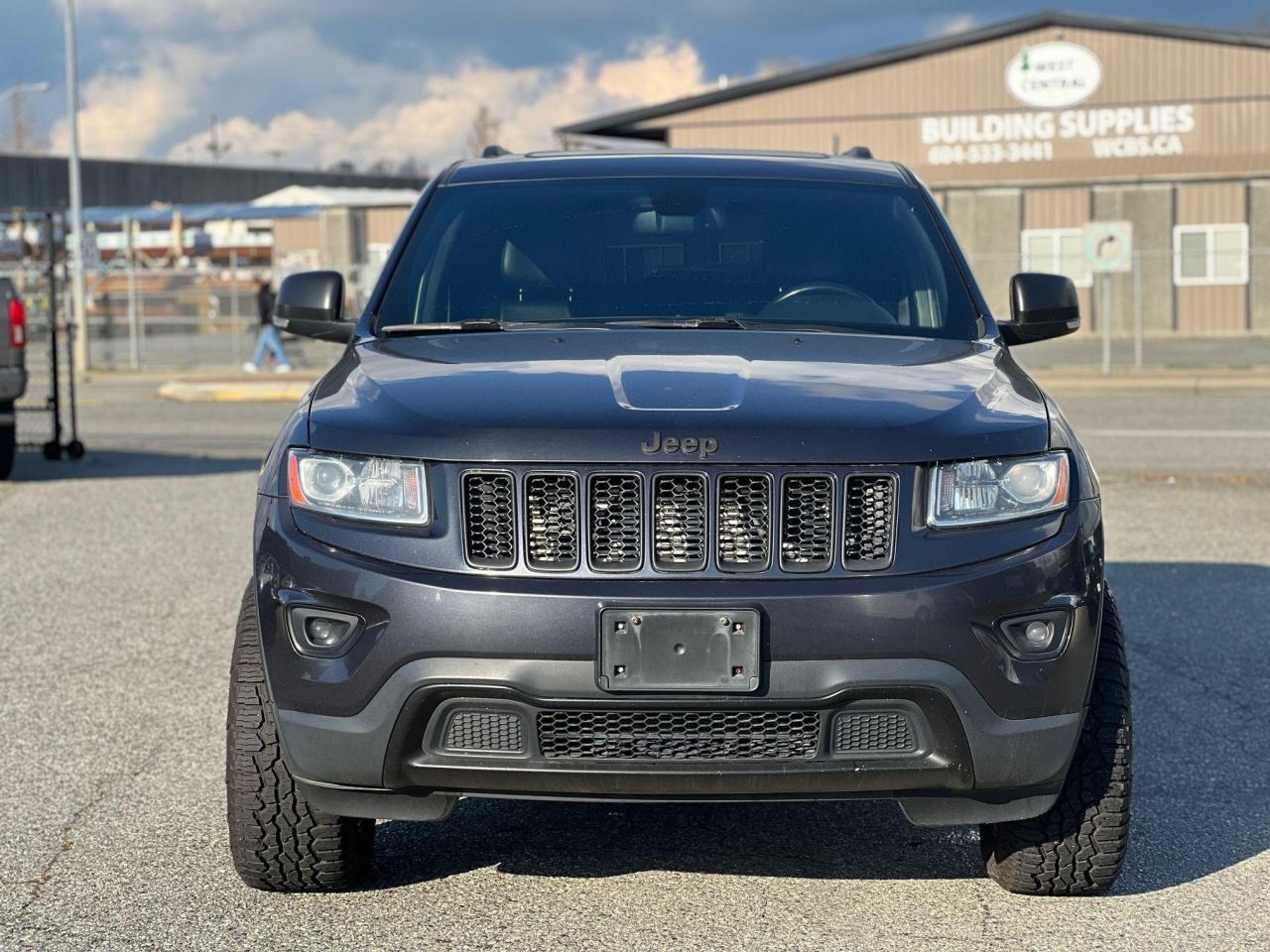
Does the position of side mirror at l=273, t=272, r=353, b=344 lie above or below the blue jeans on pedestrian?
above

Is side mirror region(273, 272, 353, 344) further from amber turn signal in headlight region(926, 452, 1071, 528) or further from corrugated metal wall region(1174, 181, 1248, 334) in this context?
corrugated metal wall region(1174, 181, 1248, 334)

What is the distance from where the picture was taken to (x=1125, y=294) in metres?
39.8

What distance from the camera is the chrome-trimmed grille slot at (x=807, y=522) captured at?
3564mm

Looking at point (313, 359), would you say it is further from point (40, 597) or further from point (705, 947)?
point (705, 947)

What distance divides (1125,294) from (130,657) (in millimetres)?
35751

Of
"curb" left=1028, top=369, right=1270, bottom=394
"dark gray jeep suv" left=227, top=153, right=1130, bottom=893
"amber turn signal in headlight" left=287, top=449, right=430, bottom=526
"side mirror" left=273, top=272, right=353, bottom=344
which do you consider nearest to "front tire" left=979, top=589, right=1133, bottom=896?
"dark gray jeep suv" left=227, top=153, right=1130, bottom=893

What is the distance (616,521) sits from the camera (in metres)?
3.58

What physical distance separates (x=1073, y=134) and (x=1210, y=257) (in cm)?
660

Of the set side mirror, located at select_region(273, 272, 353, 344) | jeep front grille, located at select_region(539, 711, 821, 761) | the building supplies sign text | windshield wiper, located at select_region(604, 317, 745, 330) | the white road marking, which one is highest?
the building supplies sign text

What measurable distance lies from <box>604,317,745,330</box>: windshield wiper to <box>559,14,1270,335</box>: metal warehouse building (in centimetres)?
3436

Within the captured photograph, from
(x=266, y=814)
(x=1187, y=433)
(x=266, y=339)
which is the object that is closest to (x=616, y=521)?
(x=266, y=814)

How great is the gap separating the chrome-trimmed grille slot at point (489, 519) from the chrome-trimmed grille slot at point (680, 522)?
0.29 meters

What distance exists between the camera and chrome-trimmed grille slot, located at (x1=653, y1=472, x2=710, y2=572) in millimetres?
3553

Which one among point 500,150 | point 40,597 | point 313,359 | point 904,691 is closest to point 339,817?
point 904,691
